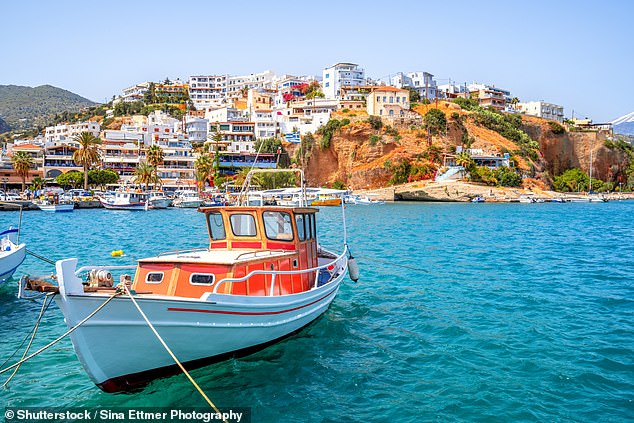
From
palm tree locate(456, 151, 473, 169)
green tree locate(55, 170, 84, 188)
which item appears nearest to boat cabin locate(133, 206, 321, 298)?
palm tree locate(456, 151, 473, 169)

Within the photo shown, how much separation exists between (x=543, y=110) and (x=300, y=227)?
5689 inches

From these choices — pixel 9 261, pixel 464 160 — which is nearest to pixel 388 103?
pixel 464 160

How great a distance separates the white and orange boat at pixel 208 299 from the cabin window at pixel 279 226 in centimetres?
3

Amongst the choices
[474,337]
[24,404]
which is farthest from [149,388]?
[474,337]

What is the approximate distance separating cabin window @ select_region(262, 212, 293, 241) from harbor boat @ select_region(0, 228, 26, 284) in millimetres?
9711

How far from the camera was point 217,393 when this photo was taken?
9422mm

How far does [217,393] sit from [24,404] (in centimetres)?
337

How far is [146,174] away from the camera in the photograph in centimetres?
8181

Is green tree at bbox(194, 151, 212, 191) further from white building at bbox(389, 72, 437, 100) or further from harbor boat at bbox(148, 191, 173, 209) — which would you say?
white building at bbox(389, 72, 437, 100)

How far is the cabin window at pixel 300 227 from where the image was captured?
42.9 ft

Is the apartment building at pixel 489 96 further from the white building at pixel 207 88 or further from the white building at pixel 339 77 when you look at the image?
the white building at pixel 207 88

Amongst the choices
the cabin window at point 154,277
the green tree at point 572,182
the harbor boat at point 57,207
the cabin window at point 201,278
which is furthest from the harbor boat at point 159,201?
the green tree at point 572,182

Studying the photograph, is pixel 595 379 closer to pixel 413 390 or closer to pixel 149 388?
pixel 413 390

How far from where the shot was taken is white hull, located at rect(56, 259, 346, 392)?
8172mm
